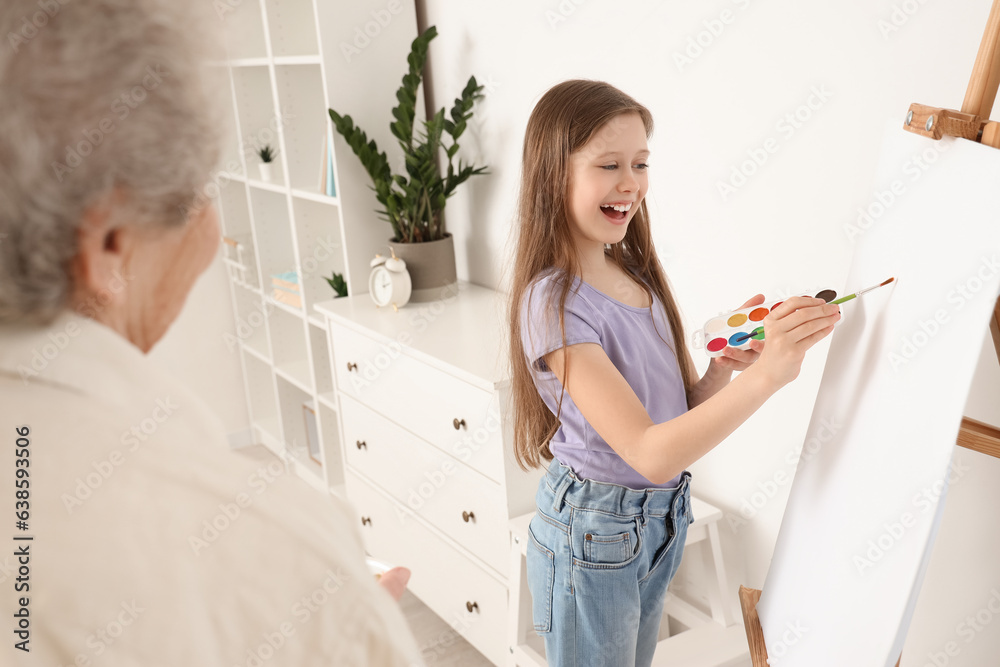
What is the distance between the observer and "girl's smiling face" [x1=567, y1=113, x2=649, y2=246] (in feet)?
3.82

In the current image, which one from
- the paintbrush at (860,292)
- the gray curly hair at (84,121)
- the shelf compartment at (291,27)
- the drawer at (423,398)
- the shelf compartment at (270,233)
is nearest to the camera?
the gray curly hair at (84,121)

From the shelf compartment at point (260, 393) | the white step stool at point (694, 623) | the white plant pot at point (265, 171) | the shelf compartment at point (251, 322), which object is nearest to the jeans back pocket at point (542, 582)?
the white step stool at point (694, 623)

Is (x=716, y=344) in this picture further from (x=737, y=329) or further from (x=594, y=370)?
(x=594, y=370)

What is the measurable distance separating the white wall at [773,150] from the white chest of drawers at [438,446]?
0.46 m

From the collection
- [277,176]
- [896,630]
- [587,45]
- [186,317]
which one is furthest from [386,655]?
[186,317]

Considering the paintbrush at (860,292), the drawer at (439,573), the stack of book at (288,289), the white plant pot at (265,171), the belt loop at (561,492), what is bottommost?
the drawer at (439,573)

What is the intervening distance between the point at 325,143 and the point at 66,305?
7.68 feet

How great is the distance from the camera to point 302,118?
2785 mm

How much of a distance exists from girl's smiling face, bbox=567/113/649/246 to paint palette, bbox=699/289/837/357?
210 mm

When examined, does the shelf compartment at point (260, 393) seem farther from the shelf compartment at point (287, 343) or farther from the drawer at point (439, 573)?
the drawer at point (439, 573)

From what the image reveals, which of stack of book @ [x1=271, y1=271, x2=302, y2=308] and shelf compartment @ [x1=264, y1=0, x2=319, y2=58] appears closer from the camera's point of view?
shelf compartment @ [x1=264, y1=0, x2=319, y2=58]

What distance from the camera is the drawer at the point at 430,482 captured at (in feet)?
6.29

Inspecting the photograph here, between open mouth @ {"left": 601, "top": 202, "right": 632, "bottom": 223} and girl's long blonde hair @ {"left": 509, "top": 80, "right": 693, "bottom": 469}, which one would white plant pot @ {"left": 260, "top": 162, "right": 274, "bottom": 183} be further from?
open mouth @ {"left": 601, "top": 202, "right": 632, "bottom": 223}

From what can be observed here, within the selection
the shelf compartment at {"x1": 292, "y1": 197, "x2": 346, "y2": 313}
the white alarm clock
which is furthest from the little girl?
the shelf compartment at {"x1": 292, "y1": 197, "x2": 346, "y2": 313}
